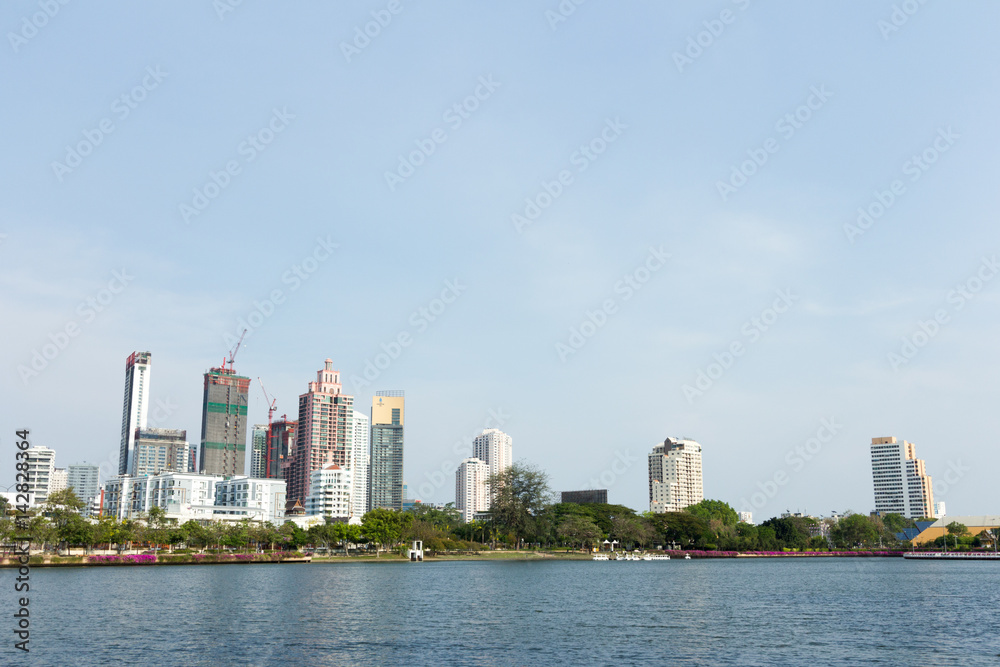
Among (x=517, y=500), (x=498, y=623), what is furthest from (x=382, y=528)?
(x=498, y=623)

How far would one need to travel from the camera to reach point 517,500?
173 m

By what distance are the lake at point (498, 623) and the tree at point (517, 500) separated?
273ft

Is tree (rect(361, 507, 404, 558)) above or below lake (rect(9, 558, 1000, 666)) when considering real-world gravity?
above

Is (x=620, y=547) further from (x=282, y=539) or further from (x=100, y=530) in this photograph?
(x=100, y=530)

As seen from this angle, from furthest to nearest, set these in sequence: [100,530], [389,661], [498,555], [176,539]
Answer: [498,555] → [176,539] → [100,530] → [389,661]

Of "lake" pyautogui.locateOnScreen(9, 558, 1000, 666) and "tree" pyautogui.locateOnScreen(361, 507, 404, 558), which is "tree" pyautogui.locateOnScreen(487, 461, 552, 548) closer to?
"tree" pyautogui.locateOnScreen(361, 507, 404, 558)

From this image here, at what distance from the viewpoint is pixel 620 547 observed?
19900 cm

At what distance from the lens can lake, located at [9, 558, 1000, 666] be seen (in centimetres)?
4019

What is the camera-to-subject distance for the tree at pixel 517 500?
17200 centimetres

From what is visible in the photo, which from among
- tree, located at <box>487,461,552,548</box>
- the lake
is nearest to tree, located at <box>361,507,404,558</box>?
tree, located at <box>487,461,552,548</box>

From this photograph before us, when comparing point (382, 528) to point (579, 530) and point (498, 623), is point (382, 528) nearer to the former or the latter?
point (579, 530)

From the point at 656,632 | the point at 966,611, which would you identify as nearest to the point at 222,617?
the point at 656,632

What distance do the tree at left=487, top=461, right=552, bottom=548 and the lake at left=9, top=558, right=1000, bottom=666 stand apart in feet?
273

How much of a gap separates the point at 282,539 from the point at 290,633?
4542 inches
